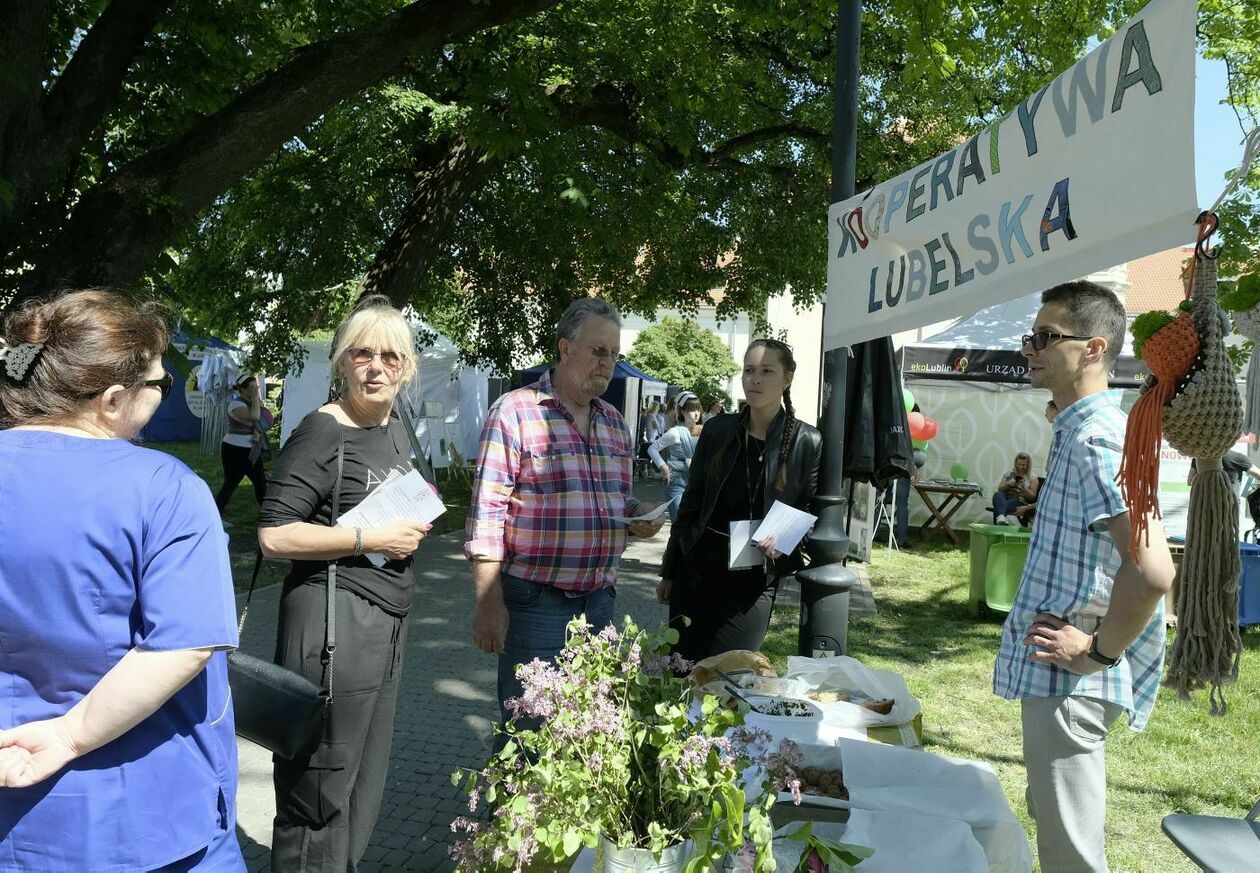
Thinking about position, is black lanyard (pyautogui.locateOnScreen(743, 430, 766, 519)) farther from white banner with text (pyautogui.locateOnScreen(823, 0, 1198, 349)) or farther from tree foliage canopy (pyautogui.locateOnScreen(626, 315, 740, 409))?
tree foliage canopy (pyautogui.locateOnScreen(626, 315, 740, 409))

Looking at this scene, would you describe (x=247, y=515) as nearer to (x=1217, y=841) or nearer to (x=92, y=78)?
(x=92, y=78)

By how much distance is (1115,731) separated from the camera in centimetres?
521

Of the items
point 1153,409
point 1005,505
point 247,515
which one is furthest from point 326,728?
point 247,515

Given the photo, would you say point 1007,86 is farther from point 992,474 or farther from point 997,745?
point 997,745

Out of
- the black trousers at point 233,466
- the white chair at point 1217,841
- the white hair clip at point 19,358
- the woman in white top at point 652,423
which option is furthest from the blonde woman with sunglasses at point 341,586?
the woman in white top at point 652,423

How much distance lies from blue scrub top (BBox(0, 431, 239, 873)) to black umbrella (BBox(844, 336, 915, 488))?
2.91 meters

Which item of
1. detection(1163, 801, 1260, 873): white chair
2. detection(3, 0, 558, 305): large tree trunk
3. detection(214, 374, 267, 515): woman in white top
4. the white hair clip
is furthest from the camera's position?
detection(214, 374, 267, 515): woman in white top

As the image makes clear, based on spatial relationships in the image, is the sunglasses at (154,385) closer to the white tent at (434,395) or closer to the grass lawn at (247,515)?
the grass lawn at (247,515)

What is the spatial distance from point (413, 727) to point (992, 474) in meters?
10.3

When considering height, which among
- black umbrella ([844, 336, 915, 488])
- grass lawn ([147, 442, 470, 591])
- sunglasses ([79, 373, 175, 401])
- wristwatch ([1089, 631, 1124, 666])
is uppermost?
black umbrella ([844, 336, 915, 488])

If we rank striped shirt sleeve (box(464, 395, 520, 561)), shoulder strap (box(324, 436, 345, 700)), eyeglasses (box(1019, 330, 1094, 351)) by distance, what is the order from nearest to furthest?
eyeglasses (box(1019, 330, 1094, 351)) < shoulder strap (box(324, 436, 345, 700)) < striped shirt sleeve (box(464, 395, 520, 561))

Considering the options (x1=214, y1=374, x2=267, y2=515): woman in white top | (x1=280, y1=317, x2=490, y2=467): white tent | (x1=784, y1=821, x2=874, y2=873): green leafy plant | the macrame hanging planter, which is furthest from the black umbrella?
(x1=280, y1=317, x2=490, y2=467): white tent

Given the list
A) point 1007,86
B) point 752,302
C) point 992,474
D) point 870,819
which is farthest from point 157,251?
point 752,302

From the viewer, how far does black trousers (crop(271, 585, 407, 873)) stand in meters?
2.59
